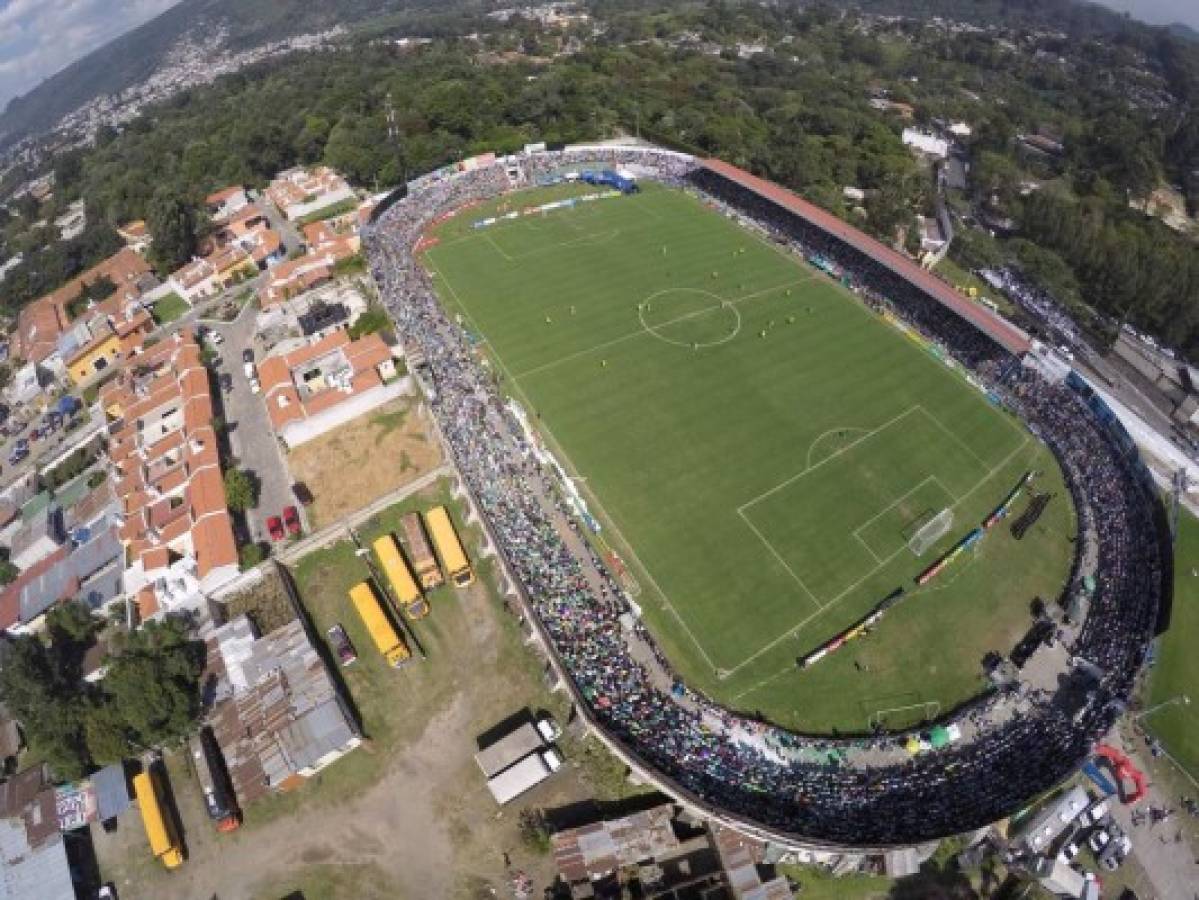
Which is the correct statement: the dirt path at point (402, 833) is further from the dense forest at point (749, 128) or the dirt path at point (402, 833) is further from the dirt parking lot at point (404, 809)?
the dense forest at point (749, 128)

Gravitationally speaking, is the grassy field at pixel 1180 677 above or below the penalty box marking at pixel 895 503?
below

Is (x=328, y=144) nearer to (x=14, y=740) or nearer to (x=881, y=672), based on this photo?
(x=14, y=740)

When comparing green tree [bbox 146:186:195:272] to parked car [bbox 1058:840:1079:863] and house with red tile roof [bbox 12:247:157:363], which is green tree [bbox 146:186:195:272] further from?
parked car [bbox 1058:840:1079:863]

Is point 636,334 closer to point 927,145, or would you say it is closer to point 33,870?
point 33,870

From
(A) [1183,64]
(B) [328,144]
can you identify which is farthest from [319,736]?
(A) [1183,64]

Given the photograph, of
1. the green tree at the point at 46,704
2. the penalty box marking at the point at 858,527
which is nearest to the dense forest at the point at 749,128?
the penalty box marking at the point at 858,527
